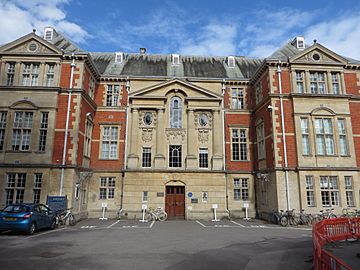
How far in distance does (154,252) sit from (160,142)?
1428 centimetres

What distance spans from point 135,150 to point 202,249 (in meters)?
14.3

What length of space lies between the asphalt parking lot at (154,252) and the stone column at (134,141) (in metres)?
10.1

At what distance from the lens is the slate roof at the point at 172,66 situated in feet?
89.5

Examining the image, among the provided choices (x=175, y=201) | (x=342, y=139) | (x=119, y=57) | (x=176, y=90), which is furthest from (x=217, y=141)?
(x=119, y=57)

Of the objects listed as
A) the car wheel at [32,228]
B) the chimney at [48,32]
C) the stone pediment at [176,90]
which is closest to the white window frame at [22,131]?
the car wheel at [32,228]

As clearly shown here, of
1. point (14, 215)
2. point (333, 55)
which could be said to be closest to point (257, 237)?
point (14, 215)

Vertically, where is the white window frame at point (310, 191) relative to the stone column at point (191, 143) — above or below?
below

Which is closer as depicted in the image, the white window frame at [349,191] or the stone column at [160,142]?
the white window frame at [349,191]

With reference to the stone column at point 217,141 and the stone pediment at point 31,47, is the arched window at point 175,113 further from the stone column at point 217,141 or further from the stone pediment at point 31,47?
the stone pediment at point 31,47

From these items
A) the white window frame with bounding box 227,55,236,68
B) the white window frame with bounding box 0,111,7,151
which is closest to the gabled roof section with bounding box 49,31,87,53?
the white window frame with bounding box 0,111,7,151

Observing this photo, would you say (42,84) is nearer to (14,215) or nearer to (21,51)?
(21,51)

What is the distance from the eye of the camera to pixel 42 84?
20.4m

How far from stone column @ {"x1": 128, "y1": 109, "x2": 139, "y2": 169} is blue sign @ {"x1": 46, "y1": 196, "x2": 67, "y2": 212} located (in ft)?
20.3

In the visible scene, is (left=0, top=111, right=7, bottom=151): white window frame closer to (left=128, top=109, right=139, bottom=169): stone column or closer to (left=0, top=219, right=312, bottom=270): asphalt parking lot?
(left=0, top=219, right=312, bottom=270): asphalt parking lot
